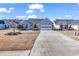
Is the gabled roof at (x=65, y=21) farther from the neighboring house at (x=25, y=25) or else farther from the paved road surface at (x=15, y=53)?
the paved road surface at (x=15, y=53)

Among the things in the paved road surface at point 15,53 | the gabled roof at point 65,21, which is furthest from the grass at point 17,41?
the gabled roof at point 65,21

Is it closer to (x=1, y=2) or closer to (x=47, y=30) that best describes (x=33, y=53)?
(x=47, y=30)

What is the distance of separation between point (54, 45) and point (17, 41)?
0.55 meters

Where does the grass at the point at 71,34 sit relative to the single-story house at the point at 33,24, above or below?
below

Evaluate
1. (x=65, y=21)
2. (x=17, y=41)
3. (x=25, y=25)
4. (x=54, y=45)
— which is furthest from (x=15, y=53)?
(x=65, y=21)

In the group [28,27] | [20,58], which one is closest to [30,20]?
[28,27]

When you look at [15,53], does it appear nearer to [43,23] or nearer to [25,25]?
[25,25]

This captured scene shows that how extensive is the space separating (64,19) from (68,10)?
0.49 ft

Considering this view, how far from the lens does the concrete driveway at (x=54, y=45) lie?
3.23 meters

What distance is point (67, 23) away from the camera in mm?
3336

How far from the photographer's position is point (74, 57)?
3215mm

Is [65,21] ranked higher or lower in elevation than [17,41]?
higher

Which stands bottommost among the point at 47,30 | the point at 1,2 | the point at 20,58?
the point at 20,58

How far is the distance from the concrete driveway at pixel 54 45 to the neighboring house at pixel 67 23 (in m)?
0.14
